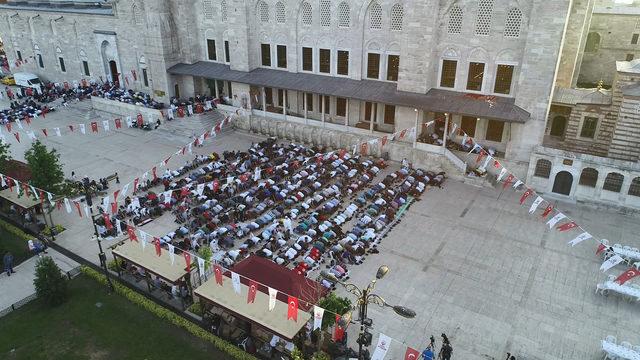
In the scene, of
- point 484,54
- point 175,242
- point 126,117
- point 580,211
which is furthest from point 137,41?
point 580,211

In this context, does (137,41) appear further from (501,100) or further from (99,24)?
(501,100)

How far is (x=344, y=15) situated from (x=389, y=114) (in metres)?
10.4

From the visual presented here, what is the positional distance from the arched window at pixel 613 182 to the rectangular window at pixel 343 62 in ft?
80.4

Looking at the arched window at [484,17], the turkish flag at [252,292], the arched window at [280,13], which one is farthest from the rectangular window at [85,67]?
the turkish flag at [252,292]

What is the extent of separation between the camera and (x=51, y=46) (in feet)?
217

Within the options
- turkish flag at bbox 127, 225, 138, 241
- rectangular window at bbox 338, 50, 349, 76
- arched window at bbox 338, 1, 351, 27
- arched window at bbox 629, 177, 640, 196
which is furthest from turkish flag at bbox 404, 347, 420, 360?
arched window at bbox 338, 1, 351, 27

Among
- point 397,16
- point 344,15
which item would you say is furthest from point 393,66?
point 344,15

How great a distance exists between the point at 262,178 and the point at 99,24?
37047 mm

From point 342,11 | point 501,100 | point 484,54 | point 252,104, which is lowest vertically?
point 252,104

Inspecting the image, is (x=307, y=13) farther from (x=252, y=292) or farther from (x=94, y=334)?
(x=94, y=334)

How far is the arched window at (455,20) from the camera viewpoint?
38.2 meters

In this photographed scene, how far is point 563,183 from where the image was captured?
116 ft

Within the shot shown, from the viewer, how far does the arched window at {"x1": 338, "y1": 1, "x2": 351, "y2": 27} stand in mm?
43156

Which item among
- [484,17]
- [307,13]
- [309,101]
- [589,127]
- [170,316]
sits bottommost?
[170,316]
